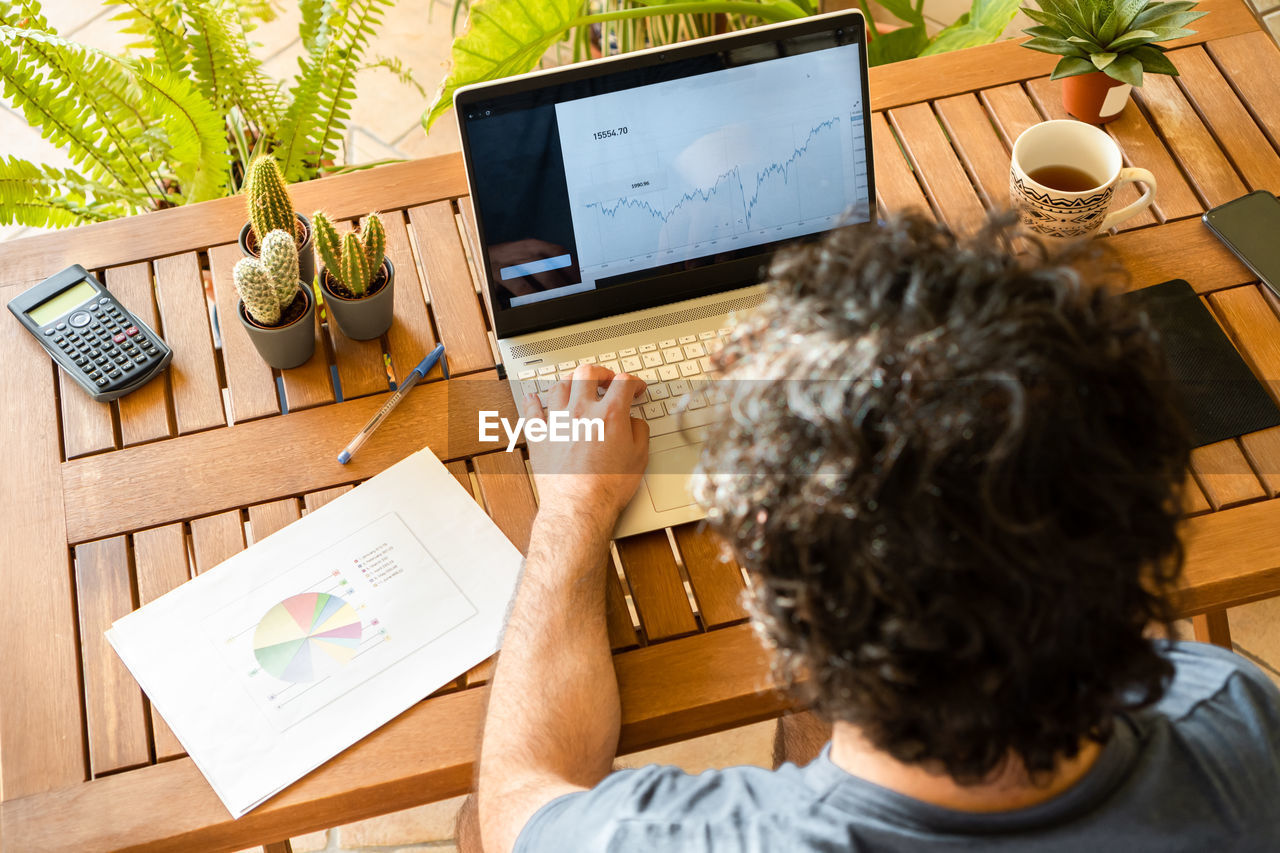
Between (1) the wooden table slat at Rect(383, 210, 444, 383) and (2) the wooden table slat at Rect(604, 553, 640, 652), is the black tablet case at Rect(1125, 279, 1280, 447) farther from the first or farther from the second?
(1) the wooden table slat at Rect(383, 210, 444, 383)

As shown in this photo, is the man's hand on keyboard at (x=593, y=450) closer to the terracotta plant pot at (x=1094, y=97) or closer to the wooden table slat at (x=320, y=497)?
the wooden table slat at (x=320, y=497)

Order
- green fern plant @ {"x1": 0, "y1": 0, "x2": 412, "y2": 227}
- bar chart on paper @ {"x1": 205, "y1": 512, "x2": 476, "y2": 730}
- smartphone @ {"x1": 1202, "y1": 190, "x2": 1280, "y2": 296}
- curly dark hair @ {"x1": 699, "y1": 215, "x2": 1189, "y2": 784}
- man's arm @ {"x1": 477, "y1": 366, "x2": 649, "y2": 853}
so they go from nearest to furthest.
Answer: curly dark hair @ {"x1": 699, "y1": 215, "x2": 1189, "y2": 784} < man's arm @ {"x1": 477, "y1": 366, "x2": 649, "y2": 853} < bar chart on paper @ {"x1": 205, "y1": 512, "x2": 476, "y2": 730} < smartphone @ {"x1": 1202, "y1": 190, "x2": 1280, "y2": 296} < green fern plant @ {"x1": 0, "y1": 0, "x2": 412, "y2": 227}

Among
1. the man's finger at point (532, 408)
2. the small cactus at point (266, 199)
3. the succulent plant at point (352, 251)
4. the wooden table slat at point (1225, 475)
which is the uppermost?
the small cactus at point (266, 199)

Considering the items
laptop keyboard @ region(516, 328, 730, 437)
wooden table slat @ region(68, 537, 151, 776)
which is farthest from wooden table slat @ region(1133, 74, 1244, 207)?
wooden table slat @ region(68, 537, 151, 776)

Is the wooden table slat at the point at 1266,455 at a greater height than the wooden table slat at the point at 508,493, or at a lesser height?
lesser

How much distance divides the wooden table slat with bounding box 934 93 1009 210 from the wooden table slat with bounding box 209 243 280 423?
914 mm

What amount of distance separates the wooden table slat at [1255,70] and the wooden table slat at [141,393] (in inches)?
56.1

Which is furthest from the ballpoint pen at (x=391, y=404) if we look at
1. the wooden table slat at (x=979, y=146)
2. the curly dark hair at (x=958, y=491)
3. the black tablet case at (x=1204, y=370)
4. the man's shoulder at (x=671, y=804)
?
the black tablet case at (x=1204, y=370)

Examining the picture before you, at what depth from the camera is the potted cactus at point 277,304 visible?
42.8 inches

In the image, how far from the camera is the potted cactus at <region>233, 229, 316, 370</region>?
1.09 meters

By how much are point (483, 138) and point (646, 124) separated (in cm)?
18

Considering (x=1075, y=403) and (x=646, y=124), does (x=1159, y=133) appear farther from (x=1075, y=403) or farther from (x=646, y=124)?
(x=1075, y=403)

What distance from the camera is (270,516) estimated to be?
1100 millimetres

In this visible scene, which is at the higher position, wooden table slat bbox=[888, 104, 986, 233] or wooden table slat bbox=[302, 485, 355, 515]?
wooden table slat bbox=[888, 104, 986, 233]
